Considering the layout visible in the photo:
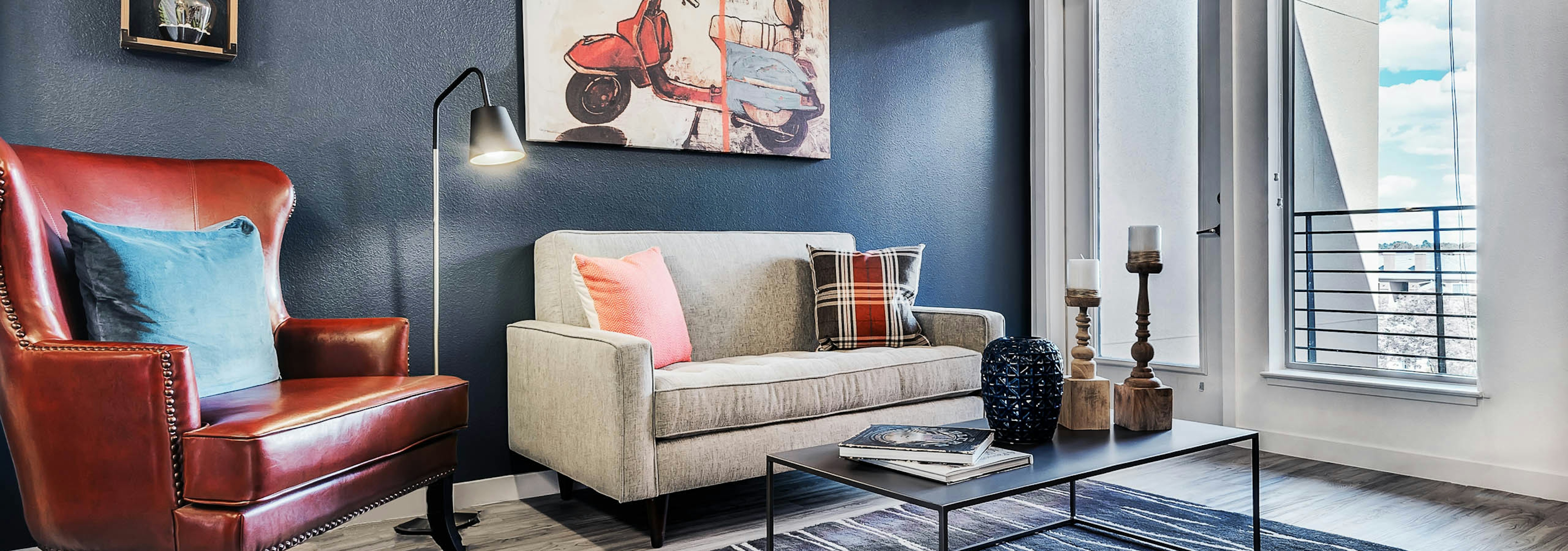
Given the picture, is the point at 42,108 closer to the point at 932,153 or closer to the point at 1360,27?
the point at 932,153

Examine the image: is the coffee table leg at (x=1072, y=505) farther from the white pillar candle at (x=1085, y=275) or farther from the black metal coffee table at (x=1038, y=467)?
the white pillar candle at (x=1085, y=275)

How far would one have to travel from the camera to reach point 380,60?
8.61 feet

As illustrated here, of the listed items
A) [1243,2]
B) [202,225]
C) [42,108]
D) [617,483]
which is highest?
[1243,2]

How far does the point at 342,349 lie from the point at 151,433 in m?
0.67

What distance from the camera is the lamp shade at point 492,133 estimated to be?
244 cm

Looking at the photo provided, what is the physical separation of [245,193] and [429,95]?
2.12 feet

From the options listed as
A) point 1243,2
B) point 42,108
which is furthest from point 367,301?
point 1243,2

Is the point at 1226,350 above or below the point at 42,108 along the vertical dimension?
below

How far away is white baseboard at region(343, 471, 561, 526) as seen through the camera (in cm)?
252

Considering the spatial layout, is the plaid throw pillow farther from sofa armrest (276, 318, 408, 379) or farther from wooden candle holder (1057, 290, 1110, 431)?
sofa armrest (276, 318, 408, 379)

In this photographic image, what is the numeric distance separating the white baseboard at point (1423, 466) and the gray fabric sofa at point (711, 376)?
4.06ft

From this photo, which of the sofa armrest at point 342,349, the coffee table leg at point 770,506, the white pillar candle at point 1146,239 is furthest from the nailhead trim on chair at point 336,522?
the white pillar candle at point 1146,239

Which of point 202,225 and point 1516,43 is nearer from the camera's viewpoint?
point 202,225

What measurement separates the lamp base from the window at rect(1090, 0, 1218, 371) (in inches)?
111
